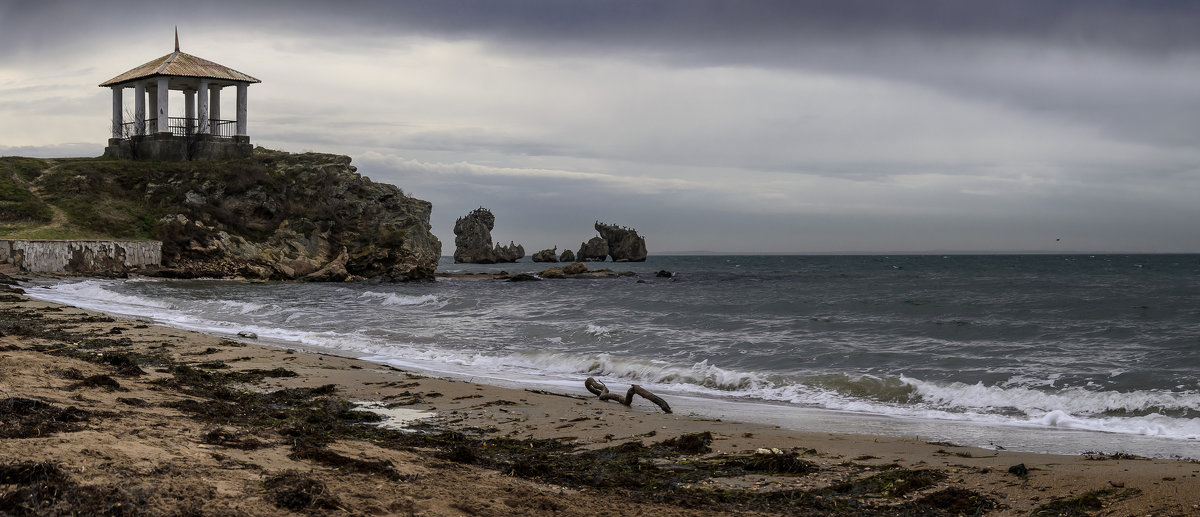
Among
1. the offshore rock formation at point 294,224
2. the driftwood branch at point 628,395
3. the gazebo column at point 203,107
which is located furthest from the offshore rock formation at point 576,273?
the driftwood branch at point 628,395

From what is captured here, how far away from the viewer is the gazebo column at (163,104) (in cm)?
4897

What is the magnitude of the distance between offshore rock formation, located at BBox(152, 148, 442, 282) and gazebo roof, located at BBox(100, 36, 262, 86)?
5.44 meters

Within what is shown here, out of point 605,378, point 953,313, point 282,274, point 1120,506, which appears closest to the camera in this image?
point 1120,506

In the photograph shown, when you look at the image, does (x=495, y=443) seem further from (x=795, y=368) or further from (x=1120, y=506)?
(x=795, y=368)

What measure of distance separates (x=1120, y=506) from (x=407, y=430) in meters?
5.84

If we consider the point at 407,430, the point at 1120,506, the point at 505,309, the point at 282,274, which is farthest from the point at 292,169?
the point at 1120,506

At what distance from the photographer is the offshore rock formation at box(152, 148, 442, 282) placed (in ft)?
152

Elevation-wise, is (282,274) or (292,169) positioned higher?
(292,169)

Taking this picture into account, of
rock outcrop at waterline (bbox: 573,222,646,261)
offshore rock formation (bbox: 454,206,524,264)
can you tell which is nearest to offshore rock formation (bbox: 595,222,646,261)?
rock outcrop at waterline (bbox: 573,222,646,261)

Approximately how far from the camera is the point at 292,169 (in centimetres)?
5291

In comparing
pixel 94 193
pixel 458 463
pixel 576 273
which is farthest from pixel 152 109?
pixel 458 463

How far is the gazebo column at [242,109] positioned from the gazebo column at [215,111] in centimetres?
128

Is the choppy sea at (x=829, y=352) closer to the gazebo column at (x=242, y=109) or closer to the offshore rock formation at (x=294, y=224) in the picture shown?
the offshore rock formation at (x=294, y=224)

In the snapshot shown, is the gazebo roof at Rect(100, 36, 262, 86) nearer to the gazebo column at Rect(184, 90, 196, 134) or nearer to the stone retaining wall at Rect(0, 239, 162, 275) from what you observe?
the gazebo column at Rect(184, 90, 196, 134)
